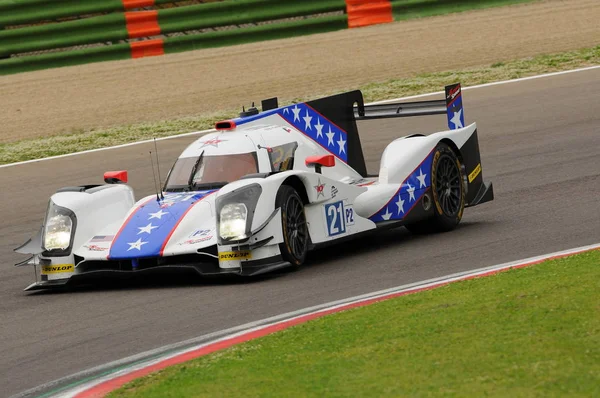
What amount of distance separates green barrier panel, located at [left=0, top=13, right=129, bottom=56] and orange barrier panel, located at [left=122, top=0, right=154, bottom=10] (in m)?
0.19

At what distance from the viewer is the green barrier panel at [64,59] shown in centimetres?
2152

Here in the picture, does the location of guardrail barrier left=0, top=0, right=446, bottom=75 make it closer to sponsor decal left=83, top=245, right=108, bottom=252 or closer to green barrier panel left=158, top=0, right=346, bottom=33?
green barrier panel left=158, top=0, right=346, bottom=33

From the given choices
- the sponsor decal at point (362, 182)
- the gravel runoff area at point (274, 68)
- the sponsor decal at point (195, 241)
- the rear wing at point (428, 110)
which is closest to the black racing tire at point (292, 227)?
the sponsor decal at point (195, 241)

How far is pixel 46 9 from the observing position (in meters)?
21.3

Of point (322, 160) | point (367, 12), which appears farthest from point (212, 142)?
point (367, 12)

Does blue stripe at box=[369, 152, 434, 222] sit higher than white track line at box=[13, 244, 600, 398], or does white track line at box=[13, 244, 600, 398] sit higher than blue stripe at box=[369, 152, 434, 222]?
blue stripe at box=[369, 152, 434, 222]

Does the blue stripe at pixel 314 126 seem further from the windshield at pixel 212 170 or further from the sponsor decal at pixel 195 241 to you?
the sponsor decal at pixel 195 241

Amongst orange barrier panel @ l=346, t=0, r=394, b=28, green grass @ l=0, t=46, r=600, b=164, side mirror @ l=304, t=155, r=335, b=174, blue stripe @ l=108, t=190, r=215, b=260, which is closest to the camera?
blue stripe @ l=108, t=190, r=215, b=260

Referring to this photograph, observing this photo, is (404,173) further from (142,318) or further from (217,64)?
(217,64)

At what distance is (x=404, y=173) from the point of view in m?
11.1

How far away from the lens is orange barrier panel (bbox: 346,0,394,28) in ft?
76.0

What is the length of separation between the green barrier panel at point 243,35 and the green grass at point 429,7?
146cm

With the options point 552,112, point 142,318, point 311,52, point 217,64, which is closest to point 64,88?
point 217,64

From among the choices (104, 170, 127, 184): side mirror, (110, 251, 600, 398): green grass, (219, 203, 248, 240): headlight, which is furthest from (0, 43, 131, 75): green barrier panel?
(110, 251, 600, 398): green grass
